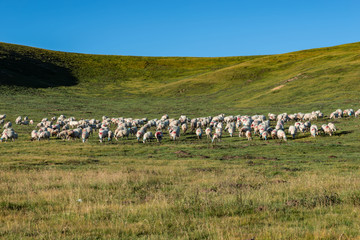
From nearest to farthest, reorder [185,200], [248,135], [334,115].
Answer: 1. [185,200]
2. [248,135]
3. [334,115]

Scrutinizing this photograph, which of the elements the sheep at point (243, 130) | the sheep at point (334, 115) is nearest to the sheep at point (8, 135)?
the sheep at point (243, 130)

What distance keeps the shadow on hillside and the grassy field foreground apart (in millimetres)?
87258

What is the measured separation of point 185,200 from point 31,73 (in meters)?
116

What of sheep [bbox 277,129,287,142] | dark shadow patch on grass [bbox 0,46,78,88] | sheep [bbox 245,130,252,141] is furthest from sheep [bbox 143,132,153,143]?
dark shadow patch on grass [bbox 0,46,78,88]

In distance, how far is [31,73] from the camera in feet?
374

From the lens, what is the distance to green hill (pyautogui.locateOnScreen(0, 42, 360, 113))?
65.9m

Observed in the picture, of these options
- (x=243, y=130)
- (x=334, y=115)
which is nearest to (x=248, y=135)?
(x=243, y=130)

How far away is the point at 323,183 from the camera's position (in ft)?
41.0

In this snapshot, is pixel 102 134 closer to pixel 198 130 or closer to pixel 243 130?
pixel 198 130

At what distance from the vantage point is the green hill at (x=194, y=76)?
65.9 metres

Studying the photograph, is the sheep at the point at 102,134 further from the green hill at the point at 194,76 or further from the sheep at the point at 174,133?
the green hill at the point at 194,76

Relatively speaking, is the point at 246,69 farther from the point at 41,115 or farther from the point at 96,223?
the point at 96,223

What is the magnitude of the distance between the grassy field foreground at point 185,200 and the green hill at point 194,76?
139 feet

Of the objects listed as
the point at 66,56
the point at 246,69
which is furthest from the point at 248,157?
the point at 66,56
